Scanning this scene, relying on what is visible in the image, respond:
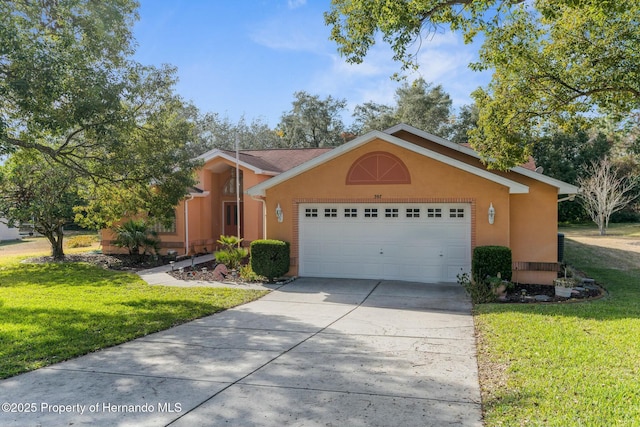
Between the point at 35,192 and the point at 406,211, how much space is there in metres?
13.3

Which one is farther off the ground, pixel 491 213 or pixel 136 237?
pixel 491 213

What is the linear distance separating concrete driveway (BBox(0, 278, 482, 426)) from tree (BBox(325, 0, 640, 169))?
5.74m

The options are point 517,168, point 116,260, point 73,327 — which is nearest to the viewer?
point 73,327

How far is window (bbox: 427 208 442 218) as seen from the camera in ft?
43.0

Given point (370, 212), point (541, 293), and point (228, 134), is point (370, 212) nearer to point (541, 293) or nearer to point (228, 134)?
point (541, 293)

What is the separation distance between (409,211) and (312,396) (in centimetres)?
896

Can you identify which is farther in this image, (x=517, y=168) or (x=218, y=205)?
(x=218, y=205)

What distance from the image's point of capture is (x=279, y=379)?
221 inches

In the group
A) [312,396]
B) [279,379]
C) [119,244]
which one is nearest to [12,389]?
[279,379]

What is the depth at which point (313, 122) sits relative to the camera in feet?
137

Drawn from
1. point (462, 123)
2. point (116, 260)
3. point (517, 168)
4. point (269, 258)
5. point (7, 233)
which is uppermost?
point (462, 123)

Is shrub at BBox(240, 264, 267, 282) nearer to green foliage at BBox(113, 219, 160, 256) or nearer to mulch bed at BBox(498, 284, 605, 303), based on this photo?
green foliage at BBox(113, 219, 160, 256)

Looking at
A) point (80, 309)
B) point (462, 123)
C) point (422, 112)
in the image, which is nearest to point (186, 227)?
point (80, 309)

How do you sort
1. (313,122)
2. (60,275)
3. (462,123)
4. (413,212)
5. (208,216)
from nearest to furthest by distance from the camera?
(413,212)
(60,275)
(208,216)
(462,123)
(313,122)
